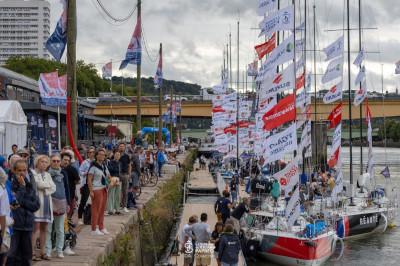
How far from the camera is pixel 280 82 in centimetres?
2044

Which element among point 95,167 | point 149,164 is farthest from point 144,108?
point 95,167

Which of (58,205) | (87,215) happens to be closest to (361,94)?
(87,215)

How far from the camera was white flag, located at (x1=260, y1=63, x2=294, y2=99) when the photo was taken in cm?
2014

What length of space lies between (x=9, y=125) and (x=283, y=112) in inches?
427

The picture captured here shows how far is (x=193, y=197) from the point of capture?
40.3 meters

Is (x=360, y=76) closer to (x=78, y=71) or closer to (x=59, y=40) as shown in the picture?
(x=59, y=40)

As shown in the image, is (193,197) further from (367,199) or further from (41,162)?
(41,162)

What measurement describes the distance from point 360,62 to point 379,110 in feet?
185

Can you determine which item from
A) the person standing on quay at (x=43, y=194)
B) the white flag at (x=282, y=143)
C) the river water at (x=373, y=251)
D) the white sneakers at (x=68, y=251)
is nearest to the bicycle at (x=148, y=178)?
the river water at (x=373, y=251)

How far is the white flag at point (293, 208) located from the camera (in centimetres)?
1998

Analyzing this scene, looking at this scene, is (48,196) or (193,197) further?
(193,197)

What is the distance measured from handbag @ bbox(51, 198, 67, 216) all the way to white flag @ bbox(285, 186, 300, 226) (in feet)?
31.7

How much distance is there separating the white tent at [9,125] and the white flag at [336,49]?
13.0m

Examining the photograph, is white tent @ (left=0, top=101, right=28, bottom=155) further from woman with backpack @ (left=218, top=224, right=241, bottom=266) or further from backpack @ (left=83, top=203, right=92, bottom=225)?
woman with backpack @ (left=218, top=224, right=241, bottom=266)
